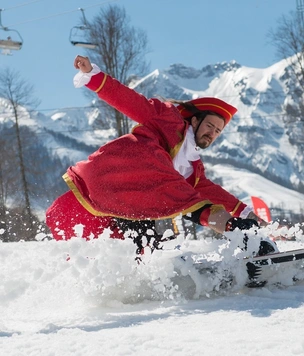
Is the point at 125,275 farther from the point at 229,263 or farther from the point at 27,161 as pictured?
the point at 27,161

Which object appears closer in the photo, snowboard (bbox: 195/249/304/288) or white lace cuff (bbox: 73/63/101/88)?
snowboard (bbox: 195/249/304/288)

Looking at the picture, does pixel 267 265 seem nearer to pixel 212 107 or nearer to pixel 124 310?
pixel 124 310

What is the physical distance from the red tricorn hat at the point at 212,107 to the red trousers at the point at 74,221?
32.9 inches

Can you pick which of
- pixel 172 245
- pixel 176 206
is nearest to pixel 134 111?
pixel 176 206

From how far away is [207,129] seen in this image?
3.43 m

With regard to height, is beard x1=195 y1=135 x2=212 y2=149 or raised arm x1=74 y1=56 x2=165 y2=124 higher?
raised arm x1=74 y1=56 x2=165 y2=124

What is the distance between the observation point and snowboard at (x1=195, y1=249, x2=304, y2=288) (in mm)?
2799

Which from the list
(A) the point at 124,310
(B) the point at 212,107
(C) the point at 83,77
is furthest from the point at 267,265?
(C) the point at 83,77

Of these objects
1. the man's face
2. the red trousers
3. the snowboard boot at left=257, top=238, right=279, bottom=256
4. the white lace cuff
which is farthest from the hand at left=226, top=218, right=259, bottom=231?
the white lace cuff

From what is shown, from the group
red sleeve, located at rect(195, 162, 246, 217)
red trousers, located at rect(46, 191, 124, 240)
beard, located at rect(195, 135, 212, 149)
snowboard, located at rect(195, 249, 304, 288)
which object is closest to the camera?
snowboard, located at rect(195, 249, 304, 288)

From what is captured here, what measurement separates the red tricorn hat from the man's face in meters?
0.05

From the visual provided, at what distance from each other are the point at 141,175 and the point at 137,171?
3 cm

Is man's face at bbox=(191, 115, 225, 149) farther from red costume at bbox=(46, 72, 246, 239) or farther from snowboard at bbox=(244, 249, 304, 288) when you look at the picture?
snowboard at bbox=(244, 249, 304, 288)

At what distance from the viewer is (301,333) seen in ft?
5.70
